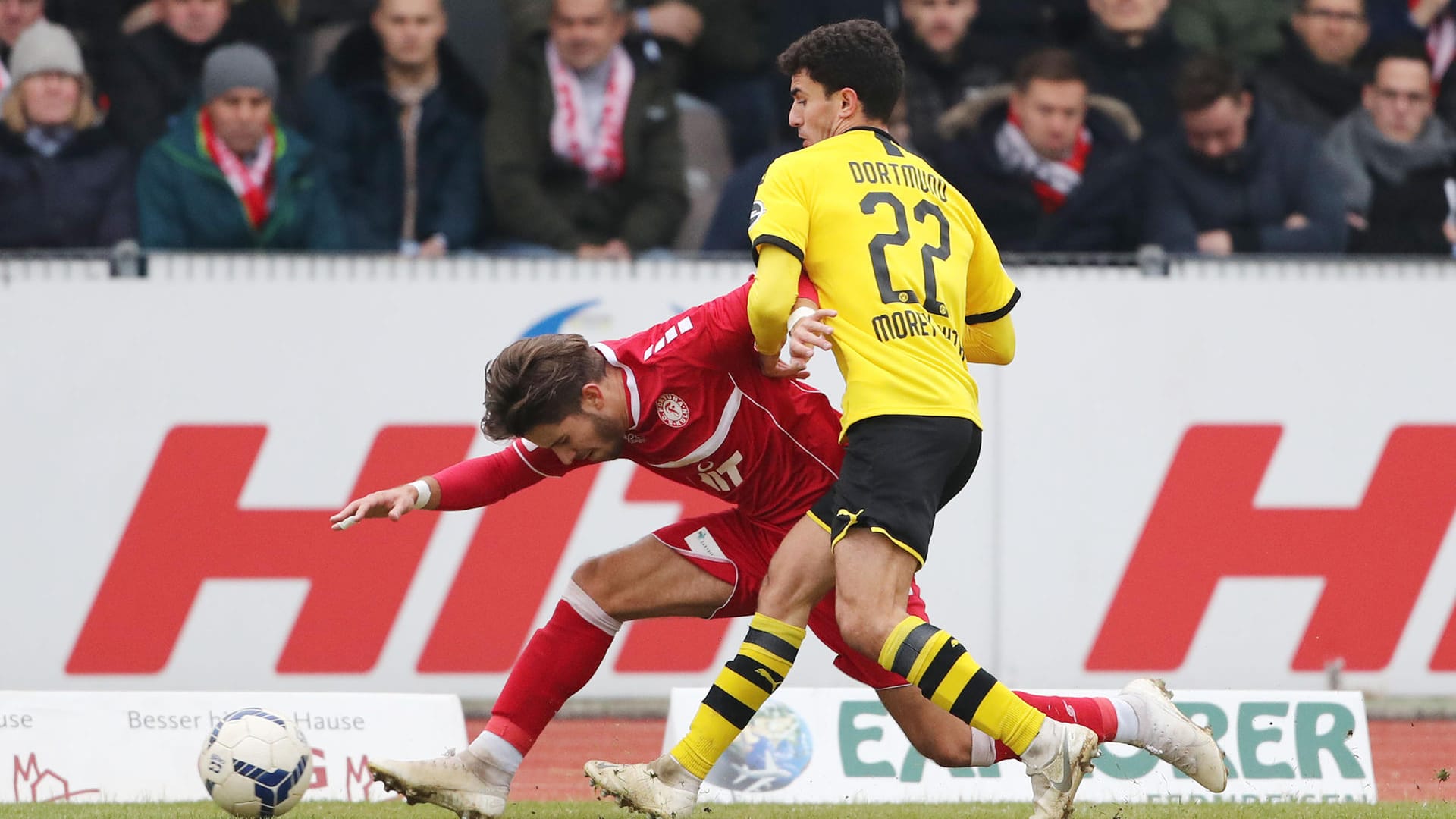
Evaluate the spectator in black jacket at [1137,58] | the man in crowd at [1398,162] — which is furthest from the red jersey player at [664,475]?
the spectator in black jacket at [1137,58]

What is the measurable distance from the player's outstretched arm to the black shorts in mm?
1246

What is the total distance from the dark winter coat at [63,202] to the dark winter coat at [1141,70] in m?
5.58

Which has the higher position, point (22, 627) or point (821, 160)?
point (821, 160)

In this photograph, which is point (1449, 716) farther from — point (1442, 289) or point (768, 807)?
point (768, 807)

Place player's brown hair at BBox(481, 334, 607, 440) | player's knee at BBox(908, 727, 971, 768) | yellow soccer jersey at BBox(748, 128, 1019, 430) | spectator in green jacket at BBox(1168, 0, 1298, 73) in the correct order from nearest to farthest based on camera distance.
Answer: yellow soccer jersey at BBox(748, 128, 1019, 430) < player's brown hair at BBox(481, 334, 607, 440) < player's knee at BBox(908, 727, 971, 768) < spectator in green jacket at BBox(1168, 0, 1298, 73)

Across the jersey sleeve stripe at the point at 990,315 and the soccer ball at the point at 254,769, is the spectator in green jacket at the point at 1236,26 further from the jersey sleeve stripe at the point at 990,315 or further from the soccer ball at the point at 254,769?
the soccer ball at the point at 254,769

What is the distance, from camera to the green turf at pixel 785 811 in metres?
5.53

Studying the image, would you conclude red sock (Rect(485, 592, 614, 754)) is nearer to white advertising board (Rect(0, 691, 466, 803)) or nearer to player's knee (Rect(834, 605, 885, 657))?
player's knee (Rect(834, 605, 885, 657))

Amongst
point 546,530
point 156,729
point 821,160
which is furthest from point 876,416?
point 546,530

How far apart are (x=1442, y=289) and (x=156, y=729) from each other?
6238 millimetres

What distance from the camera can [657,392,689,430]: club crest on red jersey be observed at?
5.15 meters

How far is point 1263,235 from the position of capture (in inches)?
386

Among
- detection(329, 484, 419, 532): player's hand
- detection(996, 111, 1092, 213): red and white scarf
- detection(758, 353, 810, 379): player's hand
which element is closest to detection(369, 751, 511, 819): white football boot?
detection(329, 484, 419, 532): player's hand

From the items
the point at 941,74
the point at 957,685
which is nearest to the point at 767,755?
the point at 957,685
